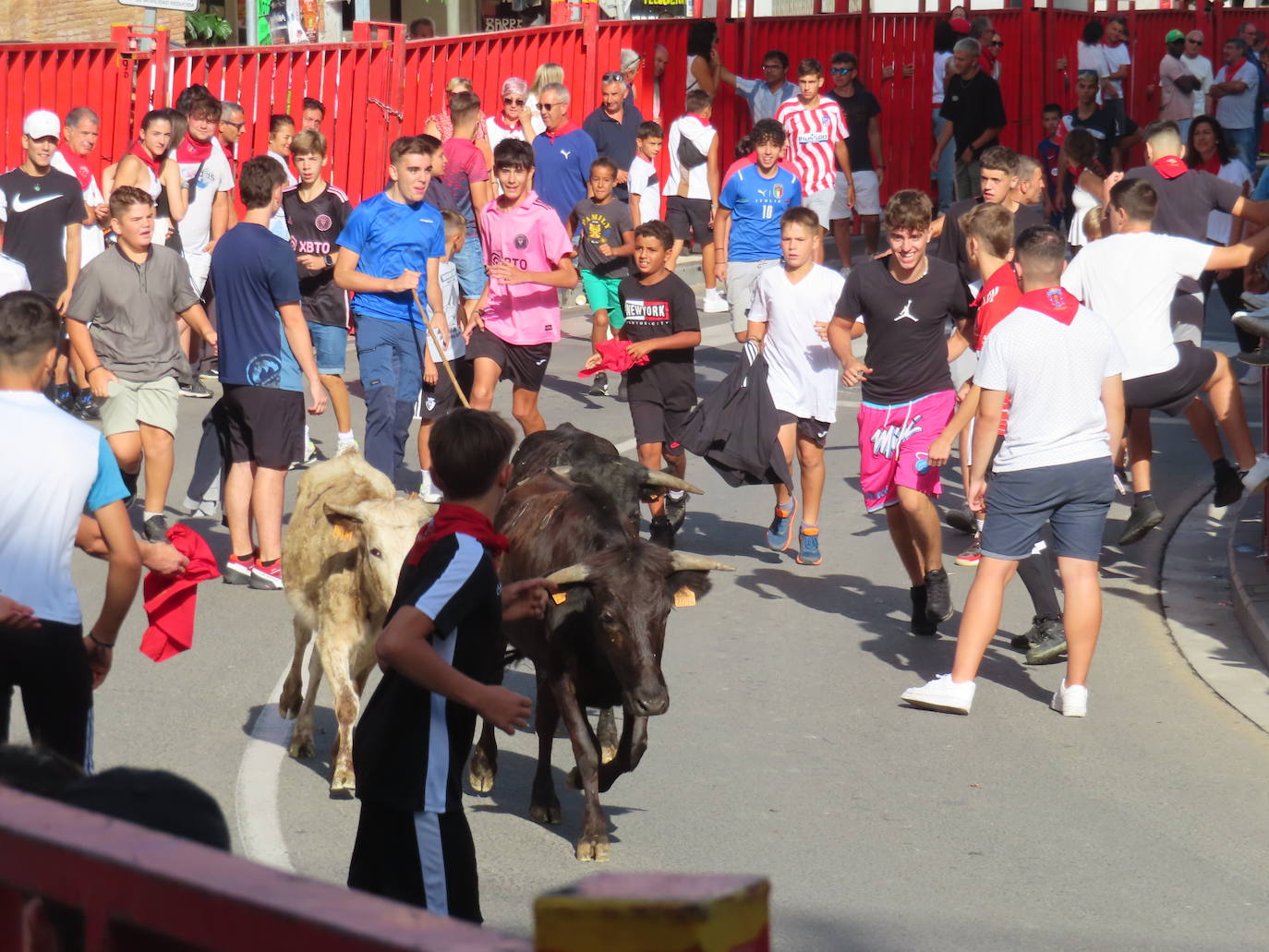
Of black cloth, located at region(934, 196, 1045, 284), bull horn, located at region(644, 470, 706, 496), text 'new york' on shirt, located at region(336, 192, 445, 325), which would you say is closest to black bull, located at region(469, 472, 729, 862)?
bull horn, located at region(644, 470, 706, 496)

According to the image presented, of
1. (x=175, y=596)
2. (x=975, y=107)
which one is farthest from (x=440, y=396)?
(x=975, y=107)

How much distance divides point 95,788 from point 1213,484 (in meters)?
10.6

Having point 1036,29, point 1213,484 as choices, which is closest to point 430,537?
point 1213,484

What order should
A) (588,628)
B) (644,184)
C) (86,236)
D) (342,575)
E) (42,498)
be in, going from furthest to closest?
(644,184) → (86,236) → (342,575) → (588,628) → (42,498)

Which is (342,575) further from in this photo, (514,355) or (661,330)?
(514,355)

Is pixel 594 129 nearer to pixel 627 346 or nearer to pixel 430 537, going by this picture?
pixel 627 346

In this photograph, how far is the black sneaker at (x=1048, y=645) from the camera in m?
8.31

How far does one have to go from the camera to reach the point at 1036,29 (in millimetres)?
27750

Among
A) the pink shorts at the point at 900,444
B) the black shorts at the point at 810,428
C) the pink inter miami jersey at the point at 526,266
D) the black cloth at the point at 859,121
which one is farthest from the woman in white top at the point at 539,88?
the pink shorts at the point at 900,444

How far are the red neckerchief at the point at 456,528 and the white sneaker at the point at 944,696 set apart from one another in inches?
145

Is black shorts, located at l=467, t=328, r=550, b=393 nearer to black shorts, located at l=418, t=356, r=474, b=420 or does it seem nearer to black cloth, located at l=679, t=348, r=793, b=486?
black shorts, located at l=418, t=356, r=474, b=420

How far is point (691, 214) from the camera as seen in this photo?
60.4 feet

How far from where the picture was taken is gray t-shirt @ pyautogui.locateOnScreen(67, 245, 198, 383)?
9.50 meters

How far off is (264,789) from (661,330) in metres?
4.74
